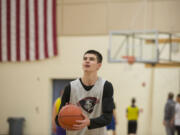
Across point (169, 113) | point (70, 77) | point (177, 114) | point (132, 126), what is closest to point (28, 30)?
point (70, 77)

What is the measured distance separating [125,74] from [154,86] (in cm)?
100

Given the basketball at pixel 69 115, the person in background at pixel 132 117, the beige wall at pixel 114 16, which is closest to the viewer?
the basketball at pixel 69 115

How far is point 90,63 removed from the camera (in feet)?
10.7

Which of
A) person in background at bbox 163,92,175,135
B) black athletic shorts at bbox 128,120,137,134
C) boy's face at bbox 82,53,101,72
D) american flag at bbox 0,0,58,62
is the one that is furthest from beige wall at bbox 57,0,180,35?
boy's face at bbox 82,53,101,72

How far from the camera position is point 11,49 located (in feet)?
38.1

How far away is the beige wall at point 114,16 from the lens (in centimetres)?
1082

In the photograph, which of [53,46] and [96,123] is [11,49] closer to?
[53,46]

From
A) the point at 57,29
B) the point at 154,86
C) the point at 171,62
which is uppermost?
the point at 57,29

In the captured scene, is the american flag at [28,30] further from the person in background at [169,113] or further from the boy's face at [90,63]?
the boy's face at [90,63]

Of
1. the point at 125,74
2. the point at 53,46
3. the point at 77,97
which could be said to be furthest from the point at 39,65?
the point at 77,97

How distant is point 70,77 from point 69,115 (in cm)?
837

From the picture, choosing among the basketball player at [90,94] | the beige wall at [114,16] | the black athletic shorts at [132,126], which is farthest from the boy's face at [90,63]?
the beige wall at [114,16]

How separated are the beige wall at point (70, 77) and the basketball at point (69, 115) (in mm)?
7813

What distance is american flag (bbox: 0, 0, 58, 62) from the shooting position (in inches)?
452
